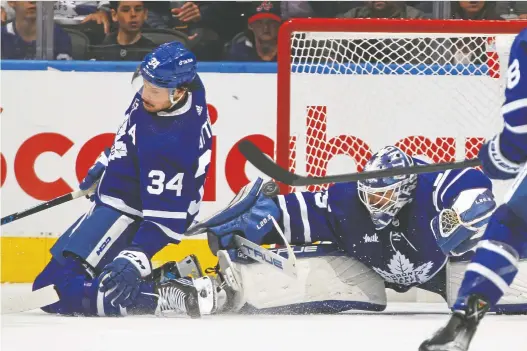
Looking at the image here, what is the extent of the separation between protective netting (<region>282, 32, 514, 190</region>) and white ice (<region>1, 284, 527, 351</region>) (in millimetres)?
872

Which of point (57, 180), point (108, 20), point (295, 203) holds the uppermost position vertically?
point (108, 20)

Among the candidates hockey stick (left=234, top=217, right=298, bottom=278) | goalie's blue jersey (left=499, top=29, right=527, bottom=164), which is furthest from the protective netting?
goalie's blue jersey (left=499, top=29, right=527, bottom=164)

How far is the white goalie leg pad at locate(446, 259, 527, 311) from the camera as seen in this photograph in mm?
4105

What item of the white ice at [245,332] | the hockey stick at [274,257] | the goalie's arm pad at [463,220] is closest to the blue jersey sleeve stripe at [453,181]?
the goalie's arm pad at [463,220]

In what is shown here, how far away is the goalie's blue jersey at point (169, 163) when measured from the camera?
3873 millimetres

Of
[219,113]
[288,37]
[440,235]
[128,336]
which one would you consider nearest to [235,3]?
[219,113]

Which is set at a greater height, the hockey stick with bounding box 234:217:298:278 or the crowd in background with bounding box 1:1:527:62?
the crowd in background with bounding box 1:1:527:62

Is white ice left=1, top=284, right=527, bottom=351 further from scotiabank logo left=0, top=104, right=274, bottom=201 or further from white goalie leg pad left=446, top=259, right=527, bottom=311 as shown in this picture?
scotiabank logo left=0, top=104, right=274, bottom=201

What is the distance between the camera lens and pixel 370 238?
13.6 feet

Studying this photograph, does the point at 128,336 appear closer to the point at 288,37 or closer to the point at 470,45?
the point at 288,37

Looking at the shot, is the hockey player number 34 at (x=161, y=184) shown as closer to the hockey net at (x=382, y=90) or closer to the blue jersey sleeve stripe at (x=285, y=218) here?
the blue jersey sleeve stripe at (x=285, y=218)

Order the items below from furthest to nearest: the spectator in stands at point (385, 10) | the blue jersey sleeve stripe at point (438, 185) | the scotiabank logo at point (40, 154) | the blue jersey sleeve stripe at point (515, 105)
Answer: the scotiabank logo at point (40, 154)
the spectator in stands at point (385, 10)
the blue jersey sleeve stripe at point (438, 185)
the blue jersey sleeve stripe at point (515, 105)

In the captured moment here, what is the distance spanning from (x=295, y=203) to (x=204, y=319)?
2.24 ft

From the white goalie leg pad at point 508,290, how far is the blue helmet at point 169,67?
1.14 m
